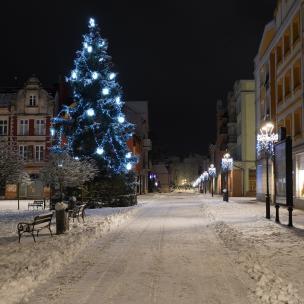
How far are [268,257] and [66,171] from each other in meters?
23.6

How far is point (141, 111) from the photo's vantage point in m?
102

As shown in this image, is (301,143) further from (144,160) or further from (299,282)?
(144,160)

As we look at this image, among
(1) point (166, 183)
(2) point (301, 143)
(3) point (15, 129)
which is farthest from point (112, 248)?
(1) point (166, 183)

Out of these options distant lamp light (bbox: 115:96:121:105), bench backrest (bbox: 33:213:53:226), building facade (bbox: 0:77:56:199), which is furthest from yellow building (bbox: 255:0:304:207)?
building facade (bbox: 0:77:56:199)

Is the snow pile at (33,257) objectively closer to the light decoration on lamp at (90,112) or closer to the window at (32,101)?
the light decoration on lamp at (90,112)

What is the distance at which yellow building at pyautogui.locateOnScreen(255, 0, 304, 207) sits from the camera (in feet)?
108

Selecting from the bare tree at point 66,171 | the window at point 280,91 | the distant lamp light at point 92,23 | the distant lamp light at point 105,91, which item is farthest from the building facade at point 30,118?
the window at point 280,91

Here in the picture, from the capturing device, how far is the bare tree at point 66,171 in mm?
33750

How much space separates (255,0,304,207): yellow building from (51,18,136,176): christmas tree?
12.0m

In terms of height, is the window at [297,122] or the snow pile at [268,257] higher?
the window at [297,122]

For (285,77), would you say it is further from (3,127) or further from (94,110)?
(3,127)

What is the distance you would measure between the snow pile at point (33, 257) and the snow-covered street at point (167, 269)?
0.09ft

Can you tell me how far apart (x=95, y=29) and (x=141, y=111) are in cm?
6385

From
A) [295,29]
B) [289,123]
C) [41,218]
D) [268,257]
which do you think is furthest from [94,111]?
[268,257]
